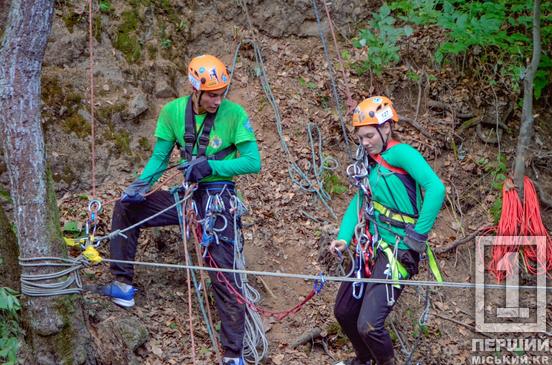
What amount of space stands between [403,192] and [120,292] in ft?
7.15

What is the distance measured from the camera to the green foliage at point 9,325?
13.2 feet

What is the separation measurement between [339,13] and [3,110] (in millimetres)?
5025

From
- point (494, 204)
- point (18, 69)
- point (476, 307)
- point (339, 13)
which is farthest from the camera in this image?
point (339, 13)

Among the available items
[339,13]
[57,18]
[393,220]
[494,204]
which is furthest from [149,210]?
[339,13]

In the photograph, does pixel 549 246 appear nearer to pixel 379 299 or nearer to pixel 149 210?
pixel 379 299

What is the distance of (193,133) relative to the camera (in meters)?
4.76

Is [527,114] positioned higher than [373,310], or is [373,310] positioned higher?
[527,114]

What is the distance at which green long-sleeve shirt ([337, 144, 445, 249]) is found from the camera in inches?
168

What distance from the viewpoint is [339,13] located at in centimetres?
825

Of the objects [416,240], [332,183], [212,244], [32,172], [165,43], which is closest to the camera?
[32,172]

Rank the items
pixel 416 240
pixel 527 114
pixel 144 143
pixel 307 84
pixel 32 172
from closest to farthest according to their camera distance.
Result: pixel 32 172, pixel 416 240, pixel 144 143, pixel 527 114, pixel 307 84

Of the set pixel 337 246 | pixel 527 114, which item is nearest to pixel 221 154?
pixel 337 246

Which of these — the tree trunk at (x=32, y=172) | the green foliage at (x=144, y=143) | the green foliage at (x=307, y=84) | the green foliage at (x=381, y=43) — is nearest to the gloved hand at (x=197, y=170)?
the tree trunk at (x=32, y=172)

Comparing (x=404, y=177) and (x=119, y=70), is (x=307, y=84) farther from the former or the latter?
(x=404, y=177)
